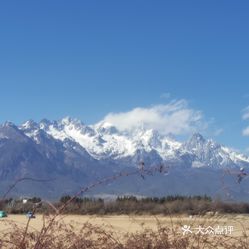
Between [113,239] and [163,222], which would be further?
[163,222]

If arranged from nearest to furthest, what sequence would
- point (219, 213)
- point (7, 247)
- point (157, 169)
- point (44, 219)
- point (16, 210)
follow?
point (157, 169), point (44, 219), point (7, 247), point (219, 213), point (16, 210)

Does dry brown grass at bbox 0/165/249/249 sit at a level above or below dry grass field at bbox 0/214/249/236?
below

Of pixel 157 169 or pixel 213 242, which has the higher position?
pixel 157 169

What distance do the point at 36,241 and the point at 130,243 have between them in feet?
2.49

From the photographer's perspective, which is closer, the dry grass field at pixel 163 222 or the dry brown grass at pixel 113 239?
the dry brown grass at pixel 113 239

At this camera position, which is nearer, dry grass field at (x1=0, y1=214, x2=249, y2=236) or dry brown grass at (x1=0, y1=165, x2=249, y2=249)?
dry brown grass at (x1=0, y1=165, x2=249, y2=249)

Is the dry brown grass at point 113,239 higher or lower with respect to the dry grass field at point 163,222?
lower

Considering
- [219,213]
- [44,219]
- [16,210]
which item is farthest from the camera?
[16,210]

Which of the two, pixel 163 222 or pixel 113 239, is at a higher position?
pixel 163 222

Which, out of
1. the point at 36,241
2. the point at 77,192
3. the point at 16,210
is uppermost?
the point at 16,210

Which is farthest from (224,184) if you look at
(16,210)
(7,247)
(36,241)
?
(16,210)

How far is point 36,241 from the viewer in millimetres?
3604

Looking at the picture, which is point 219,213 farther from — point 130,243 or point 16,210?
point 16,210

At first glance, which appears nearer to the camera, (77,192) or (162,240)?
(77,192)
